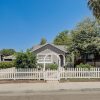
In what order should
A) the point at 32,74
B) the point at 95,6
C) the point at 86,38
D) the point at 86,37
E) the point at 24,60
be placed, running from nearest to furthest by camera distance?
the point at 32,74
the point at 24,60
the point at 95,6
the point at 86,38
the point at 86,37

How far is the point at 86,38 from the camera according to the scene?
114 feet

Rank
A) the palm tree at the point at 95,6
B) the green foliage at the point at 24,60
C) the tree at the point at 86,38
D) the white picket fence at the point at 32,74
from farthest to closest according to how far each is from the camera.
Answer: the tree at the point at 86,38 → the palm tree at the point at 95,6 → the green foliage at the point at 24,60 → the white picket fence at the point at 32,74

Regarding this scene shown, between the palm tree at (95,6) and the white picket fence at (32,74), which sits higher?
the palm tree at (95,6)

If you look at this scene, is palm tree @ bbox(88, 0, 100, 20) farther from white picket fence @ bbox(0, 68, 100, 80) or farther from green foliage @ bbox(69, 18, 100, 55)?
green foliage @ bbox(69, 18, 100, 55)

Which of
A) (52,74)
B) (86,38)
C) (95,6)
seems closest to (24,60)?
(52,74)

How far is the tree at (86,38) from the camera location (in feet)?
112

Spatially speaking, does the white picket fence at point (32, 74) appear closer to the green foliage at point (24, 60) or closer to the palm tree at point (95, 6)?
the green foliage at point (24, 60)

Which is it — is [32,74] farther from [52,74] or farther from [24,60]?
[24,60]

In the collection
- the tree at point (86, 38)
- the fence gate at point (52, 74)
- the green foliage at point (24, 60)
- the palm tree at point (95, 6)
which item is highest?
the palm tree at point (95, 6)

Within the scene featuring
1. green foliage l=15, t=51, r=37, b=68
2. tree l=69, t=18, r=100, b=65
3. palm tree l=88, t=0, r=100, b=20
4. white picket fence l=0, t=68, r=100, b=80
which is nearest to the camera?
white picket fence l=0, t=68, r=100, b=80

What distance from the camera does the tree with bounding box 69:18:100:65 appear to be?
3412cm

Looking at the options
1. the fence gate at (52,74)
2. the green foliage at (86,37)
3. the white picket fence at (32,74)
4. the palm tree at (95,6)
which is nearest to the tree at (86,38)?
the green foliage at (86,37)

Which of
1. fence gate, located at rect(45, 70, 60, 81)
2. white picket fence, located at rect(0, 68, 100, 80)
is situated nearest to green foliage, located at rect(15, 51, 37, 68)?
white picket fence, located at rect(0, 68, 100, 80)

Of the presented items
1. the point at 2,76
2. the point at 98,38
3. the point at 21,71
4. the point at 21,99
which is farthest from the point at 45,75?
the point at 98,38
